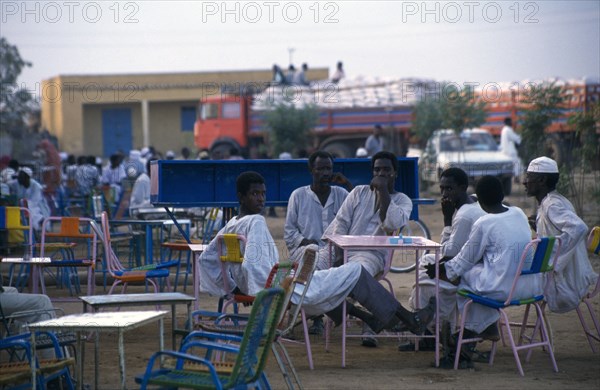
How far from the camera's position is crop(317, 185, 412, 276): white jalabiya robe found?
301 inches

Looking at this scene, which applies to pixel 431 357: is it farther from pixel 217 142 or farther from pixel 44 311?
pixel 217 142

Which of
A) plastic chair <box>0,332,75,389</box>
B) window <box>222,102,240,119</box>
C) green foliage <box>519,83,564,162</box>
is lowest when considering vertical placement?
plastic chair <box>0,332,75,389</box>

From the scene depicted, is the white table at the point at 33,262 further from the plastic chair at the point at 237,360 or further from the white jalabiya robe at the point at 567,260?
the white jalabiya robe at the point at 567,260

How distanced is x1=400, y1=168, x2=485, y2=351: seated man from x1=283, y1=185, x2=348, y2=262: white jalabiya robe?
1.29 m

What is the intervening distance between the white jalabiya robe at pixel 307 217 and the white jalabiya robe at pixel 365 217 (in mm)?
214

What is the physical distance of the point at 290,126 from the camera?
2622 centimetres

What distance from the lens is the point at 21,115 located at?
41062 millimetres

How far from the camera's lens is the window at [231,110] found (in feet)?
92.2

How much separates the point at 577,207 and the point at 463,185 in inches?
317

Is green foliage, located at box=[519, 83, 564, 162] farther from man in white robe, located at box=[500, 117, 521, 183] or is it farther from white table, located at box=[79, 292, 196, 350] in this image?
white table, located at box=[79, 292, 196, 350]

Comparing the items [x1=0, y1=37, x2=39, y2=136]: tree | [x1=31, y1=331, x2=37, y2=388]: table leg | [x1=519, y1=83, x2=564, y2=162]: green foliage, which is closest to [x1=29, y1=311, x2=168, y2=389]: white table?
[x1=31, y1=331, x2=37, y2=388]: table leg

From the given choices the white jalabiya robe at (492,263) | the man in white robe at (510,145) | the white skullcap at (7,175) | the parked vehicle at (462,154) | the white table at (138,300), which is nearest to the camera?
the white table at (138,300)

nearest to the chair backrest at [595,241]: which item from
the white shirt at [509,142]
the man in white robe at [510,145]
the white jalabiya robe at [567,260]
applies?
the white jalabiya robe at [567,260]

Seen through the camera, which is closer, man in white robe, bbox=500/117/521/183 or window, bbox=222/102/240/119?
man in white robe, bbox=500/117/521/183
